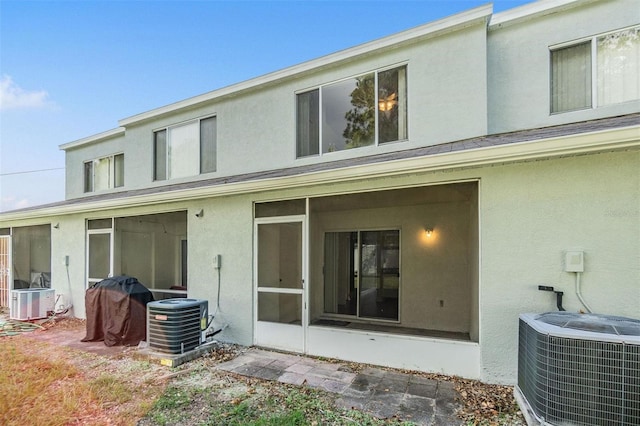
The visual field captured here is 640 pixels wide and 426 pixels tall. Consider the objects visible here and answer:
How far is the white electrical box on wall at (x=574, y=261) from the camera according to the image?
11.7ft

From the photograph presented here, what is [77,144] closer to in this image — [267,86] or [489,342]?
[267,86]

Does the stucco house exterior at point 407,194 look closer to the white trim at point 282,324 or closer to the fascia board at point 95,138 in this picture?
the white trim at point 282,324

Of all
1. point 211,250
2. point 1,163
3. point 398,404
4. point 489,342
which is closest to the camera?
point 398,404

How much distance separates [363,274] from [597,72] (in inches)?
226

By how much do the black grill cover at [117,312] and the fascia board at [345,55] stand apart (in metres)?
4.58

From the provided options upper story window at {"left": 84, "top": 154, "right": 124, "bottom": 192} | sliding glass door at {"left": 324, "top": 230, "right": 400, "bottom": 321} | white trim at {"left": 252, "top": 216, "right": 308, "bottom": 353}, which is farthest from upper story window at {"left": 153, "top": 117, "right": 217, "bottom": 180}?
sliding glass door at {"left": 324, "top": 230, "right": 400, "bottom": 321}

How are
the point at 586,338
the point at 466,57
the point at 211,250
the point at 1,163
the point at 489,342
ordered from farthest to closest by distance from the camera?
1. the point at 1,163
2. the point at 211,250
3. the point at 466,57
4. the point at 489,342
5. the point at 586,338

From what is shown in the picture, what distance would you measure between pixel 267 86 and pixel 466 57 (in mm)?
4104

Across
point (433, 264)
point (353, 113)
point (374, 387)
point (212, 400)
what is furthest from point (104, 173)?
point (374, 387)

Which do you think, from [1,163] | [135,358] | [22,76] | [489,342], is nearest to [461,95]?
[489,342]

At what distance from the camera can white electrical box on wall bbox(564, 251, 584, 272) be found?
358cm

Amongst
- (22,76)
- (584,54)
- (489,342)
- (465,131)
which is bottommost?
(489,342)

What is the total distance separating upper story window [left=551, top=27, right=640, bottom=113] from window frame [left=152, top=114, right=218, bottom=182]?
6990 millimetres

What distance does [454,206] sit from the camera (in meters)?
7.00
